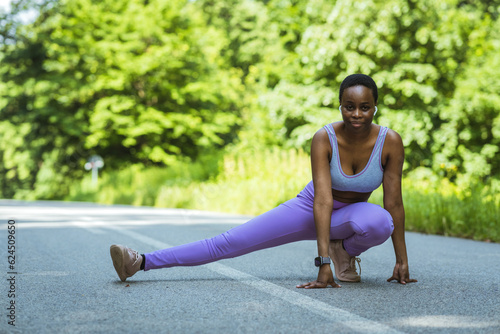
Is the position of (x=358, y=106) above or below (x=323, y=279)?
above

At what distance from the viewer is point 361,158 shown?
4238 millimetres

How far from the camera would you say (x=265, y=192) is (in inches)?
563

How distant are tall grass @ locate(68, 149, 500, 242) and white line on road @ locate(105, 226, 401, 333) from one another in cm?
467

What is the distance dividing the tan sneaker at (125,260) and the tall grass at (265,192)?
217 inches

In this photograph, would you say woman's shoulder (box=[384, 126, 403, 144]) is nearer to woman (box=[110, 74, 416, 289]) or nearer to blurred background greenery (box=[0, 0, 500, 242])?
woman (box=[110, 74, 416, 289])

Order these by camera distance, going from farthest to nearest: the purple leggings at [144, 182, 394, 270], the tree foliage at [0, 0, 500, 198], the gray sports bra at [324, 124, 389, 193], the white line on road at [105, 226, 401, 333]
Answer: the tree foliage at [0, 0, 500, 198], the purple leggings at [144, 182, 394, 270], the gray sports bra at [324, 124, 389, 193], the white line on road at [105, 226, 401, 333]

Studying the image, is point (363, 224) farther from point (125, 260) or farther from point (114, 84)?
point (114, 84)

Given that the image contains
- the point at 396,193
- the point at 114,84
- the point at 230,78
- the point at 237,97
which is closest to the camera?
the point at 396,193

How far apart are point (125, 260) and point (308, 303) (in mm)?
1322

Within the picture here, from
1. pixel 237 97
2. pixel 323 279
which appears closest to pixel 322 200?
pixel 323 279

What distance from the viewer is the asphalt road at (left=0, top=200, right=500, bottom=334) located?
10.3 ft

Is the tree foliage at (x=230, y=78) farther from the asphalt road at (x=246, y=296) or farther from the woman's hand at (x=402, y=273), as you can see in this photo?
the woman's hand at (x=402, y=273)

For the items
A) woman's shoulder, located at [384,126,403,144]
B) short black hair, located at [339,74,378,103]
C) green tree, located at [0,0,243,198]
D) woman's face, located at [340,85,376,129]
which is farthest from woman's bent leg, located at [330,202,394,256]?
green tree, located at [0,0,243,198]

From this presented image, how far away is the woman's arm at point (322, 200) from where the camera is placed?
4.12 metres
